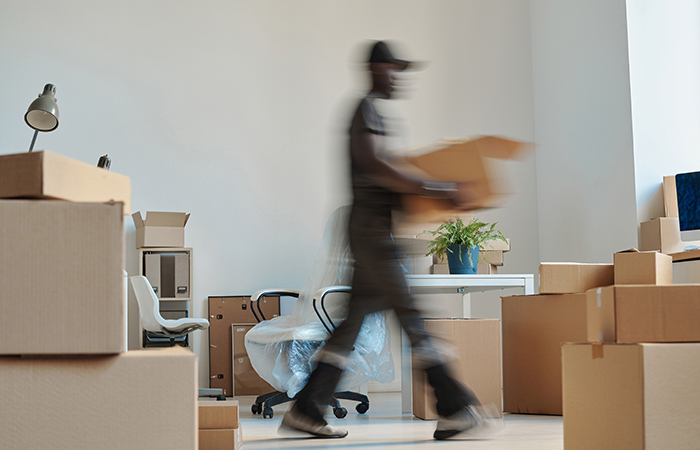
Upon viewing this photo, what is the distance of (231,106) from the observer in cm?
499

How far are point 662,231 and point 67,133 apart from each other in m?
3.77

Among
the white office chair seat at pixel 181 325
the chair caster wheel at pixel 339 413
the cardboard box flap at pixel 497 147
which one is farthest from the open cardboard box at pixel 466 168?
the white office chair seat at pixel 181 325

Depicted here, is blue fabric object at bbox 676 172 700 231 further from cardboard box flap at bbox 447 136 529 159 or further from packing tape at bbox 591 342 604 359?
packing tape at bbox 591 342 604 359

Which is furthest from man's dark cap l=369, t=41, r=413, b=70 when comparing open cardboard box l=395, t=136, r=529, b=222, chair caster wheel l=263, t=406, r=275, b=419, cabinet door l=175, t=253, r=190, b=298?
cabinet door l=175, t=253, r=190, b=298

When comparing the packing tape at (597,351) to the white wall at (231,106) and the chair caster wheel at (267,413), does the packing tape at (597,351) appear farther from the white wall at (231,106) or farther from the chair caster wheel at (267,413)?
the white wall at (231,106)

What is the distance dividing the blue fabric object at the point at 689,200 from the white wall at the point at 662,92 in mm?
723

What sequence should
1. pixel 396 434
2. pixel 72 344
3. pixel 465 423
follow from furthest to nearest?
pixel 396 434
pixel 465 423
pixel 72 344

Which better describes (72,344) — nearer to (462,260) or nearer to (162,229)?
(462,260)

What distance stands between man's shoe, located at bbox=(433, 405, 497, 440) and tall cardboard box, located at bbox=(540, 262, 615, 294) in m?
0.92

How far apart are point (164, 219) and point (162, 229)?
65 millimetres

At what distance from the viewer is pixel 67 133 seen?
4797 mm

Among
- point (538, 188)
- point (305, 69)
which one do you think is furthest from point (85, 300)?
point (538, 188)

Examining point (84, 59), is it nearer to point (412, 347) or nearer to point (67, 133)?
point (67, 133)

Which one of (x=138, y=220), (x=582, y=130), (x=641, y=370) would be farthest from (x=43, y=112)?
(x=582, y=130)
